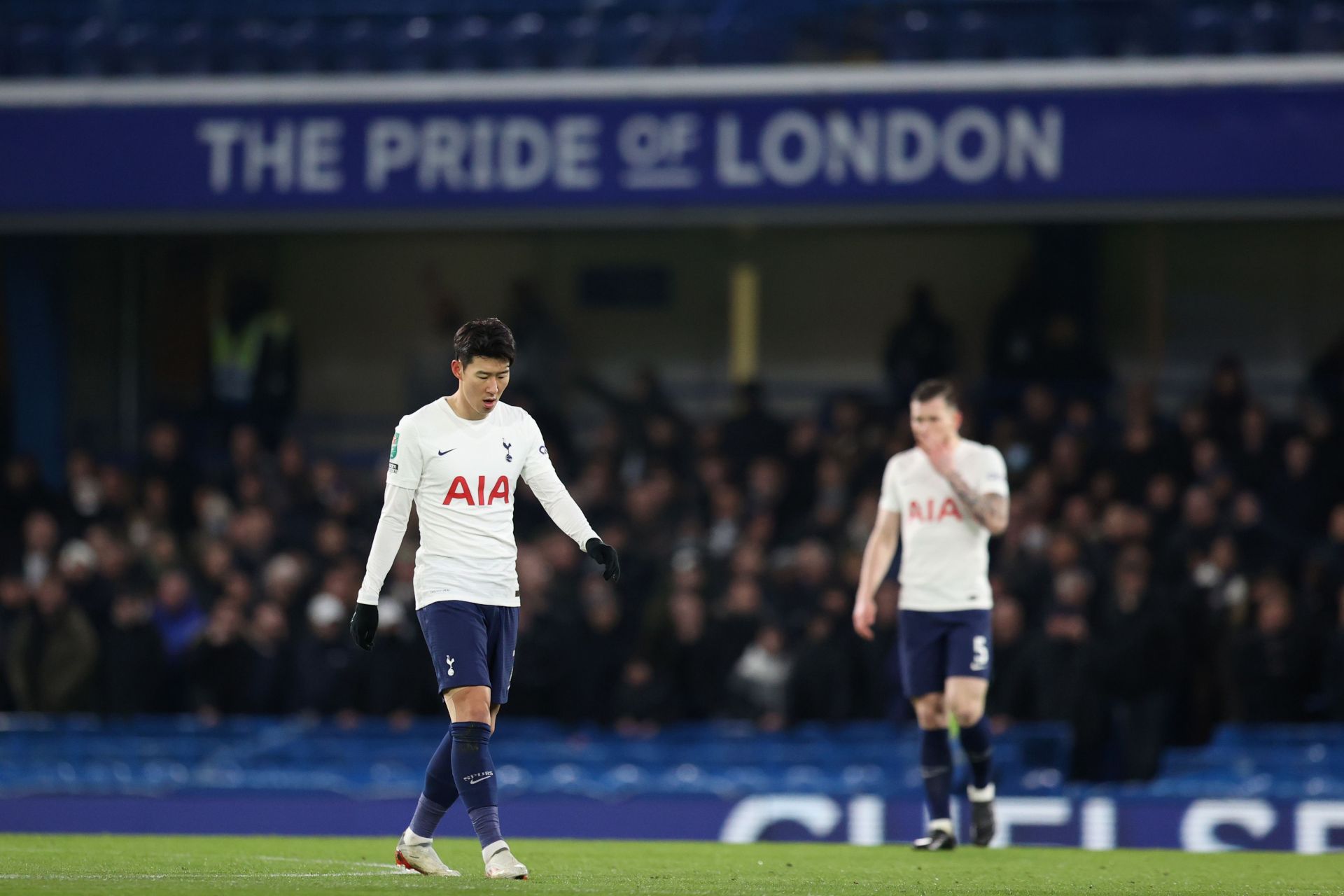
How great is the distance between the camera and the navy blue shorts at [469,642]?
22.2 ft

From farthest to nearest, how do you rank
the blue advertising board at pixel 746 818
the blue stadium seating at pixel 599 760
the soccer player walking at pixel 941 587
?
the blue stadium seating at pixel 599 760
the blue advertising board at pixel 746 818
the soccer player walking at pixel 941 587

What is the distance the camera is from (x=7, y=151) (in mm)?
15633

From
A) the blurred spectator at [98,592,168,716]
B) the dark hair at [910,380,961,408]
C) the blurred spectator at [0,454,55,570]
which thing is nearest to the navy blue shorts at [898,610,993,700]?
the dark hair at [910,380,961,408]

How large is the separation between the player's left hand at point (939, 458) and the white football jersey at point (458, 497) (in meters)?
2.26

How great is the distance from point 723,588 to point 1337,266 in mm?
7000

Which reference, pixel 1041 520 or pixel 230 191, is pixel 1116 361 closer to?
pixel 1041 520

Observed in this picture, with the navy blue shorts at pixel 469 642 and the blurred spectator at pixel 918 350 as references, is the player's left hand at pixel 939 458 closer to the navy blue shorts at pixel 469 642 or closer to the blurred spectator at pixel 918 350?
the navy blue shorts at pixel 469 642

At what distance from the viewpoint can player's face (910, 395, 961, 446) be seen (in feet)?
28.0

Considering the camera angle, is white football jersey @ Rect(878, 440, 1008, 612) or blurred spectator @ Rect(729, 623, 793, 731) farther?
blurred spectator @ Rect(729, 623, 793, 731)

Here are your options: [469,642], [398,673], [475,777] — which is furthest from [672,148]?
[475,777]

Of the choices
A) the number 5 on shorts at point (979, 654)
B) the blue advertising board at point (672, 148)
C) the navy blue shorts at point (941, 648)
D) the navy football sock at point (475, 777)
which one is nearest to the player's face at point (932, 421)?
the navy blue shorts at point (941, 648)

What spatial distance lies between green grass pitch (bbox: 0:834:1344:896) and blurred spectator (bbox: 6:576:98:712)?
4.71 meters

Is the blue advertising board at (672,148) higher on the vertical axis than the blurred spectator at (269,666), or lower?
higher

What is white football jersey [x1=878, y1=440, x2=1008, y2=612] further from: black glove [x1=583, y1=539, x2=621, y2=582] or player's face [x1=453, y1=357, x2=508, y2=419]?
player's face [x1=453, y1=357, x2=508, y2=419]
